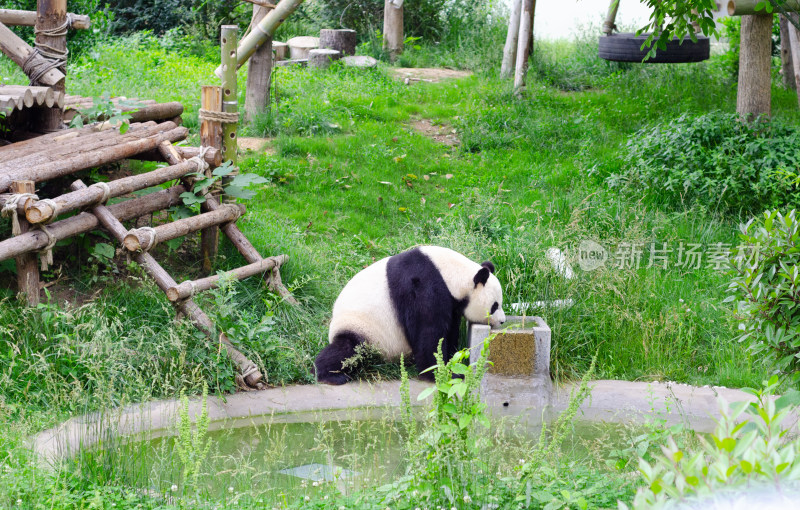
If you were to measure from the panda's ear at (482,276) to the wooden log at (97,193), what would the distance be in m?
2.25

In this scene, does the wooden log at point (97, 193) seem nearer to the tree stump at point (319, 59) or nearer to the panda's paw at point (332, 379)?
the panda's paw at point (332, 379)

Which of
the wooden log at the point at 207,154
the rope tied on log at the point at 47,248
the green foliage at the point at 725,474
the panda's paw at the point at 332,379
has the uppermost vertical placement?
the wooden log at the point at 207,154

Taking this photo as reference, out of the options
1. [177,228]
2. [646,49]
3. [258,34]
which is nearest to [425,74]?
[646,49]

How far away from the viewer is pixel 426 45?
15.0 metres

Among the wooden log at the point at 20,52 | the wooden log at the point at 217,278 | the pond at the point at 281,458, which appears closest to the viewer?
the pond at the point at 281,458

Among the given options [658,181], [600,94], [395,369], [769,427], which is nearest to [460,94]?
[600,94]

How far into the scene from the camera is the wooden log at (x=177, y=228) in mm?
5117

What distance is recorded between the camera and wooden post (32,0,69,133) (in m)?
6.07

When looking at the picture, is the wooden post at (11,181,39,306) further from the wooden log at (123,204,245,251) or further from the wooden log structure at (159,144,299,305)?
the wooden log structure at (159,144,299,305)

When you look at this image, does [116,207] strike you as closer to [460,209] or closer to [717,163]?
[460,209]

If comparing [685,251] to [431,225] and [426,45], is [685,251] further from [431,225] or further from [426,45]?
[426,45]

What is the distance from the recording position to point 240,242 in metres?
6.02

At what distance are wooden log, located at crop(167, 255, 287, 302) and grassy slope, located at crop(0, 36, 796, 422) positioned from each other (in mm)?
162

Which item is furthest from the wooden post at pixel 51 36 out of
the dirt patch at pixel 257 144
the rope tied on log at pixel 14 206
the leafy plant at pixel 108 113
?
the dirt patch at pixel 257 144
